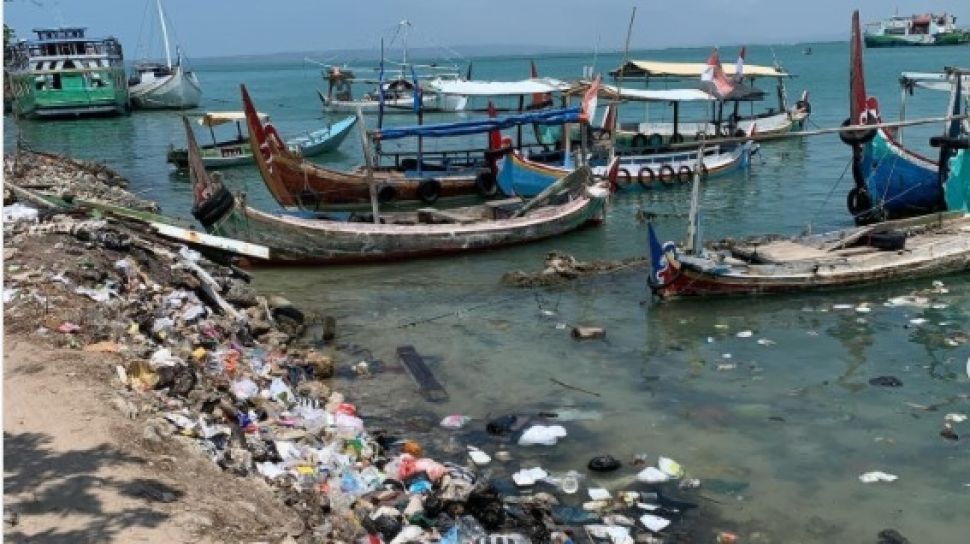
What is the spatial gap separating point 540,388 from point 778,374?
9.50 feet

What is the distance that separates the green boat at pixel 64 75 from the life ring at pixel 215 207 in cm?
4058

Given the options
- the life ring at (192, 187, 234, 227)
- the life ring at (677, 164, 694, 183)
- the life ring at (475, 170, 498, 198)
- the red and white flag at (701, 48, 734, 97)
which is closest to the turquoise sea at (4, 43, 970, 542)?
the life ring at (192, 187, 234, 227)

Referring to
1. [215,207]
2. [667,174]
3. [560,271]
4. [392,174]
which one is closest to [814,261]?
[560,271]

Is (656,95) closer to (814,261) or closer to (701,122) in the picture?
(701,122)

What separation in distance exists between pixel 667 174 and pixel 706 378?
47.5ft

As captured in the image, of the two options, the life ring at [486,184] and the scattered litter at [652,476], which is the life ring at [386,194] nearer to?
the life ring at [486,184]

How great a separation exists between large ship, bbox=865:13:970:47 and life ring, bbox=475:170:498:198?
4962 inches

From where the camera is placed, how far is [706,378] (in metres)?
10.3

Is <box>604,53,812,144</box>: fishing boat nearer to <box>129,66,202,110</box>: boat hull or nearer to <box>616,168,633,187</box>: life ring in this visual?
<box>616,168,633,187</box>: life ring

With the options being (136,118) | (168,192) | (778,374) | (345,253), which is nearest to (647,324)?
(778,374)

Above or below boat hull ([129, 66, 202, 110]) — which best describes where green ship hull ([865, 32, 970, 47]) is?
above

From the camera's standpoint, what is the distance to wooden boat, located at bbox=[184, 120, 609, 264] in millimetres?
14914

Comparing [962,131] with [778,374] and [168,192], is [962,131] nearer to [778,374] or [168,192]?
[778,374]

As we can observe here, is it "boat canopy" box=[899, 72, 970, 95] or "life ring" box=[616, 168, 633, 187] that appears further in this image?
"life ring" box=[616, 168, 633, 187]
